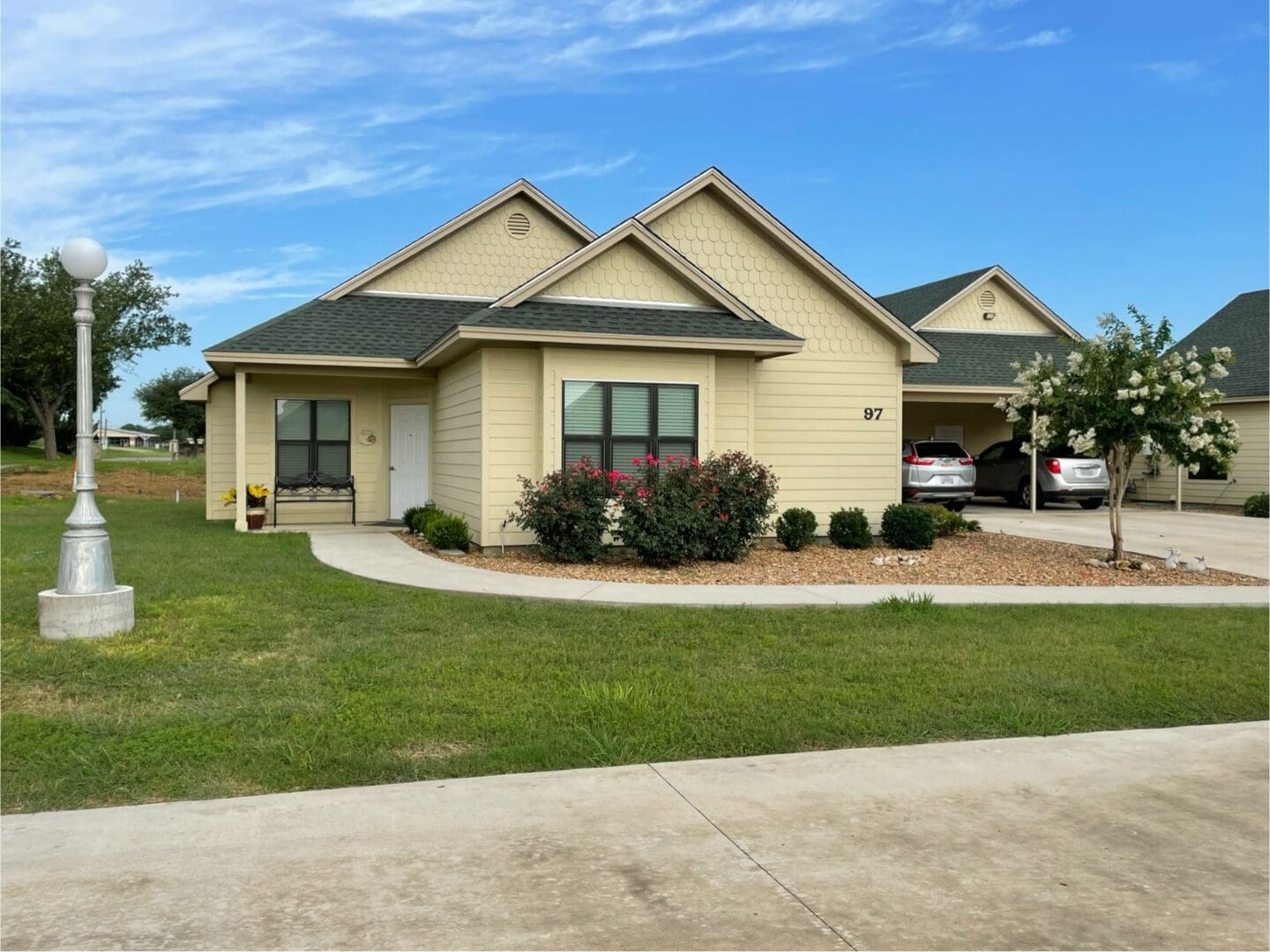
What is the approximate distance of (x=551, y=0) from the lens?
11133 millimetres

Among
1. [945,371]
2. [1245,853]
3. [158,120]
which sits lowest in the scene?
[1245,853]

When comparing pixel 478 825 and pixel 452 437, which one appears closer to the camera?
pixel 478 825

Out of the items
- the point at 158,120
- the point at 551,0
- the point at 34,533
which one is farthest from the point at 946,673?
the point at 34,533

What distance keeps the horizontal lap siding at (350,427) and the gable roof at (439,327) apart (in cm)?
111

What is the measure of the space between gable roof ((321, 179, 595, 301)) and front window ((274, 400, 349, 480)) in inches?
79.8

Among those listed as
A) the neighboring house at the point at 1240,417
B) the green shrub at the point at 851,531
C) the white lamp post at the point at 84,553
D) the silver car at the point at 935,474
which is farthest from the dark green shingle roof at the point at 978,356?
the white lamp post at the point at 84,553

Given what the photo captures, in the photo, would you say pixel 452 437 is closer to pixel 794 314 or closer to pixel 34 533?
pixel 794 314

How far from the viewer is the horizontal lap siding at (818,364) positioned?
16.0 m

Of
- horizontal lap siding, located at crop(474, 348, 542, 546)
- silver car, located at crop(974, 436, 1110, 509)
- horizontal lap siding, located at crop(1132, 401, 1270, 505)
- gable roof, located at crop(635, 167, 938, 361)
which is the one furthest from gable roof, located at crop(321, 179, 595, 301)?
horizontal lap siding, located at crop(1132, 401, 1270, 505)

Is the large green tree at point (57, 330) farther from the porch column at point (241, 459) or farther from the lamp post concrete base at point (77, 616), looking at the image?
the lamp post concrete base at point (77, 616)

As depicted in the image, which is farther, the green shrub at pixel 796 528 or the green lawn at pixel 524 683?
the green shrub at pixel 796 528

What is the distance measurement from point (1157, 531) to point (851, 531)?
6.41 metres

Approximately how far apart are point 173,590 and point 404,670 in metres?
4.34

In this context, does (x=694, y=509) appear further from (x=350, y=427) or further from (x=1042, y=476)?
(x=1042, y=476)
